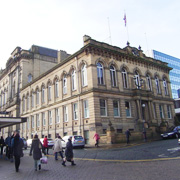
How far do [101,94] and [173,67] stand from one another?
8004 centimetres

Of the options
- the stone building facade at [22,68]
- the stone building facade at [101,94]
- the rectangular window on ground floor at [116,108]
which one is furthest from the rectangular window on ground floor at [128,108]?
the stone building facade at [22,68]

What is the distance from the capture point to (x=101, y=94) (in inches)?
1074

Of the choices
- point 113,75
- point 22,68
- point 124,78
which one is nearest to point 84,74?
point 113,75

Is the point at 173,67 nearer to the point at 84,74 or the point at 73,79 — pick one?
the point at 73,79

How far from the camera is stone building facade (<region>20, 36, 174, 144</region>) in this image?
27234 millimetres

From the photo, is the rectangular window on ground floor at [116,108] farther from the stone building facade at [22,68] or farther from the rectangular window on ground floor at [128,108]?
the stone building facade at [22,68]

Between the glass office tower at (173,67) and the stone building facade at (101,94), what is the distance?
2186 inches

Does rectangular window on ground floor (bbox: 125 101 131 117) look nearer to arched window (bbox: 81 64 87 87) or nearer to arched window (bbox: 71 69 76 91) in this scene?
arched window (bbox: 81 64 87 87)

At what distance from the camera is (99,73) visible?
93.6 feet

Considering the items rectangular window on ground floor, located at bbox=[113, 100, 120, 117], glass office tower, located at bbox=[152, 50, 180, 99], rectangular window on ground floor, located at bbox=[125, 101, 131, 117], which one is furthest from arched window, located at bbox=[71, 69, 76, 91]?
glass office tower, located at bbox=[152, 50, 180, 99]

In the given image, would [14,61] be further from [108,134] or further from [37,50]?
[108,134]

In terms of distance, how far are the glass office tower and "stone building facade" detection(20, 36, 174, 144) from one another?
2186 inches

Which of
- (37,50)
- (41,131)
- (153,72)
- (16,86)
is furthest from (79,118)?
(37,50)

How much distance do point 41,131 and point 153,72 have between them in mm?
23439
